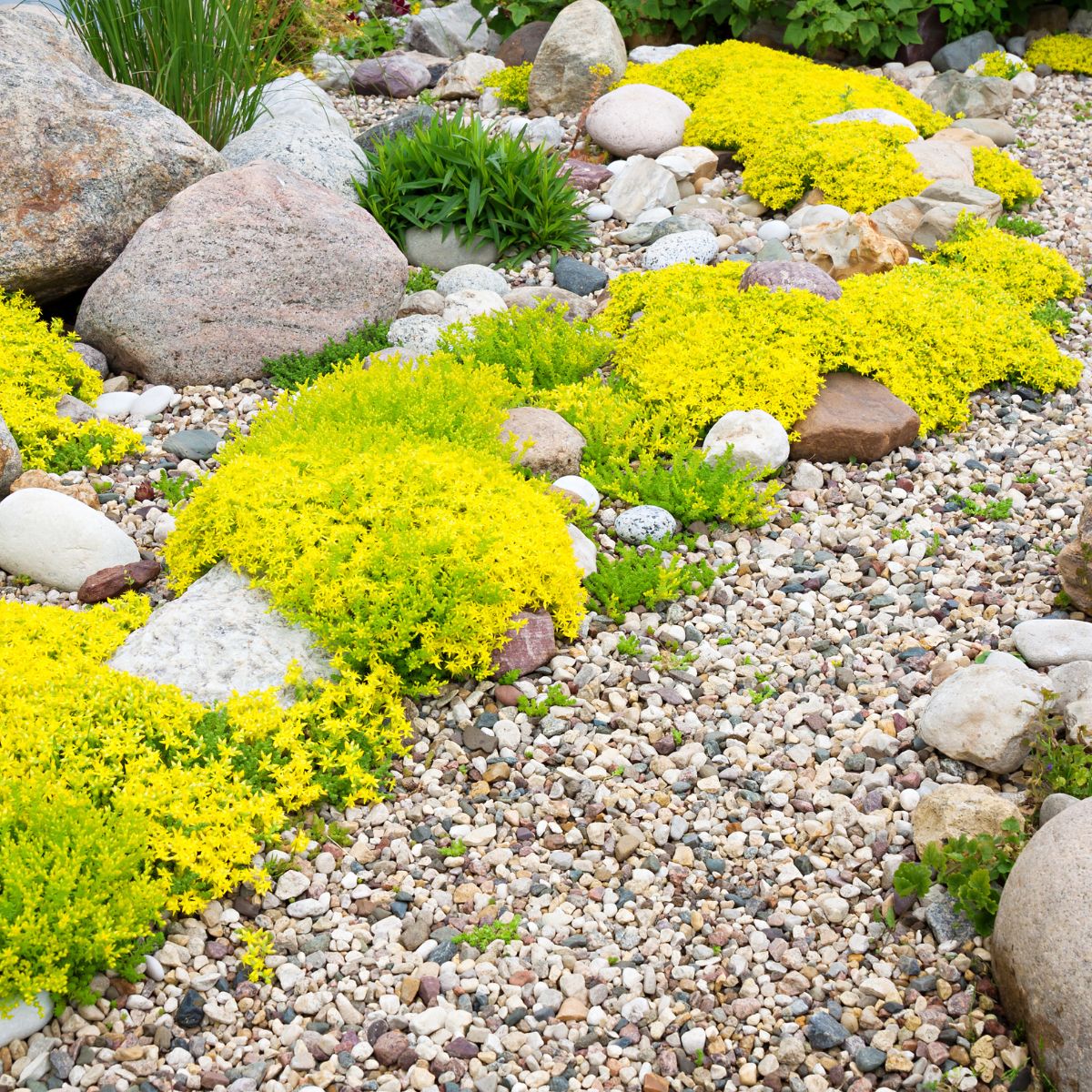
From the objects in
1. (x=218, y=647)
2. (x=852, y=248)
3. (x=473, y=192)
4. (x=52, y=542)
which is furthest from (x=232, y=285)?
(x=852, y=248)

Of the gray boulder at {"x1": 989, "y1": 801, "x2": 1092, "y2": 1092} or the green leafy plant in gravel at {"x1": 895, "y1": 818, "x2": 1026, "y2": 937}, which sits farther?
the green leafy plant in gravel at {"x1": 895, "y1": 818, "x2": 1026, "y2": 937}

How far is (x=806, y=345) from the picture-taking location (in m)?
6.08

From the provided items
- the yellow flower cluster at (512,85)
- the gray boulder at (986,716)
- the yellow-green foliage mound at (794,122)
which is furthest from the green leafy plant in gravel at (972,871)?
the yellow flower cluster at (512,85)

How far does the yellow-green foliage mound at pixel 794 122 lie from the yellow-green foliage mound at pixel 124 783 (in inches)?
236

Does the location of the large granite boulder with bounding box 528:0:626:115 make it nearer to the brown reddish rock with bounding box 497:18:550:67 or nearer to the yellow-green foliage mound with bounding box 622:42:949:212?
the yellow-green foliage mound with bounding box 622:42:949:212

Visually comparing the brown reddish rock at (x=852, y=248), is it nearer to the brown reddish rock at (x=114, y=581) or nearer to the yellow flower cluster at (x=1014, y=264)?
the yellow flower cluster at (x=1014, y=264)

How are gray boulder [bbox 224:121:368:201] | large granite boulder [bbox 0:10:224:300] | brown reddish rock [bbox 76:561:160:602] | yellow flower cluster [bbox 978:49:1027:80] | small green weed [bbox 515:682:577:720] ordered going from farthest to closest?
yellow flower cluster [bbox 978:49:1027:80], gray boulder [bbox 224:121:368:201], large granite boulder [bbox 0:10:224:300], brown reddish rock [bbox 76:561:160:602], small green weed [bbox 515:682:577:720]

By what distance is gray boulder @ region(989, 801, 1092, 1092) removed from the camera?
2.70 metres

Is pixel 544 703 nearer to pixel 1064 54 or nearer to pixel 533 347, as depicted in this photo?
pixel 533 347

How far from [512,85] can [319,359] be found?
5.37m

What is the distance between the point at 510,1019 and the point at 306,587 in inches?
69.0

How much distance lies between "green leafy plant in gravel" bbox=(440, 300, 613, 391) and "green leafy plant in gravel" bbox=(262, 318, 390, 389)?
49 centimetres

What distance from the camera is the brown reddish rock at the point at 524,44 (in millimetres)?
11594

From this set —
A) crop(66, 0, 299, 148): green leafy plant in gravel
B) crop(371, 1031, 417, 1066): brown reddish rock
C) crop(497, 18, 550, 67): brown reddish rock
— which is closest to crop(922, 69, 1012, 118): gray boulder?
crop(497, 18, 550, 67): brown reddish rock
